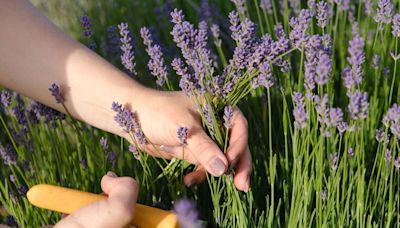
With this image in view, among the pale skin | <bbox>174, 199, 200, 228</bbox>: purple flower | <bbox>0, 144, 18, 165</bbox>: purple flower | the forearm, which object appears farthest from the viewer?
<bbox>0, 144, 18, 165</bbox>: purple flower

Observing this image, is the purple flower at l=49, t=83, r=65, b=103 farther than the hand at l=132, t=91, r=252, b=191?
Yes

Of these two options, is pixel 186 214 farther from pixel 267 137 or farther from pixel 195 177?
pixel 267 137

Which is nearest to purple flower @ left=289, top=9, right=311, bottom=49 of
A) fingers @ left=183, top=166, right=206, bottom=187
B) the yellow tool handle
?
fingers @ left=183, top=166, right=206, bottom=187

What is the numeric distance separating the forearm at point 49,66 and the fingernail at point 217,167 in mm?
473

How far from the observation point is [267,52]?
6.20 feet

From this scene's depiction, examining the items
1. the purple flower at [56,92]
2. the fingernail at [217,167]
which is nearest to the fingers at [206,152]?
the fingernail at [217,167]

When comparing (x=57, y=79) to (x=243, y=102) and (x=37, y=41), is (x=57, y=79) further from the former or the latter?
(x=243, y=102)

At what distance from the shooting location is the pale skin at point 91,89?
187 cm

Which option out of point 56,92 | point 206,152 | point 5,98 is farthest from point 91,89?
point 206,152

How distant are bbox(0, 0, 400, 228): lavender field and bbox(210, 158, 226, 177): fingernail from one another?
92 millimetres

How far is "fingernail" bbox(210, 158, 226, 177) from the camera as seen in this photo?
1.70 m

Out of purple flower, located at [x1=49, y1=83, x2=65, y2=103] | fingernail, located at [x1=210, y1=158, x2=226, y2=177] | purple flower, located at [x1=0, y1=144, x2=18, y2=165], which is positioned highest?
purple flower, located at [x1=49, y1=83, x2=65, y2=103]

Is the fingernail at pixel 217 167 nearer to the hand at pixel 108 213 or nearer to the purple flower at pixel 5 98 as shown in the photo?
the hand at pixel 108 213

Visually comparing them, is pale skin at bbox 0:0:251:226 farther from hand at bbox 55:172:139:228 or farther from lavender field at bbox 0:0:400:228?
hand at bbox 55:172:139:228
